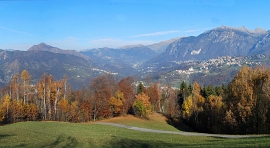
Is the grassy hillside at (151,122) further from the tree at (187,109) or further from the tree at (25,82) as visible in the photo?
the tree at (25,82)

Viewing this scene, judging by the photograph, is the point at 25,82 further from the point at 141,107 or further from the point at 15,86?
the point at 141,107

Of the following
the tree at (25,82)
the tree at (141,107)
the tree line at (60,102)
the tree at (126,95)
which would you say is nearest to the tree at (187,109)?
the tree line at (60,102)

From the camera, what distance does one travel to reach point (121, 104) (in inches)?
3201

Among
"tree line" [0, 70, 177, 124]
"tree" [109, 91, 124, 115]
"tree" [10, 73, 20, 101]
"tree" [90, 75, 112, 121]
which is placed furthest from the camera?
"tree" [109, 91, 124, 115]

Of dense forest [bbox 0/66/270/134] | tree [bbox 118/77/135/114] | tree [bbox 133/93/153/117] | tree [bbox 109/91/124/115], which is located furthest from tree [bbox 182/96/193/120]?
tree [bbox 109/91/124/115]

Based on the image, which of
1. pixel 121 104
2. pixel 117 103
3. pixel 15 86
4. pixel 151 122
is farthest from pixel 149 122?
pixel 15 86

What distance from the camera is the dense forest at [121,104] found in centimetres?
4853

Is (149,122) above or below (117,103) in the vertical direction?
below

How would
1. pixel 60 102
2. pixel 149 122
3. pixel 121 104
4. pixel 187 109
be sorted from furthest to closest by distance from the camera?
pixel 187 109, pixel 121 104, pixel 60 102, pixel 149 122

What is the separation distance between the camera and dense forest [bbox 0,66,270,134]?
4853 cm

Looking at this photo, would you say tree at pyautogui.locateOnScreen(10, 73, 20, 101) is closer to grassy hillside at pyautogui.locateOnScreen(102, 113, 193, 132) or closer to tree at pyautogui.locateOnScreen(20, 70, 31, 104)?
tree at pyautogui.locateOnScreen(20, 70, 31, 104)

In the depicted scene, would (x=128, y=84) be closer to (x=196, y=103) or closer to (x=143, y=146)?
(x=196, y=103)

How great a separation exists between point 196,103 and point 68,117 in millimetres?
39906

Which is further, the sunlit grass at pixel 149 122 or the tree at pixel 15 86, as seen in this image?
the tree at pixel 15 86
